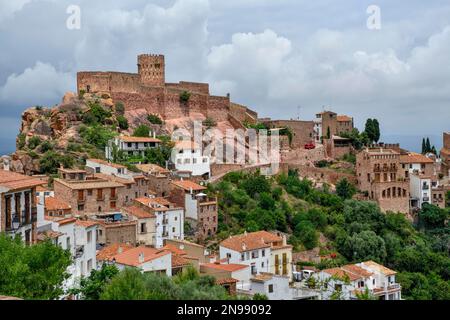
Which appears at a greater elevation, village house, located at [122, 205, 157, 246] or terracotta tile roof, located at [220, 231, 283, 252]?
village house, located at [122, 205, 157, 246]

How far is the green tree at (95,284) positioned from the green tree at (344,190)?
114 feet

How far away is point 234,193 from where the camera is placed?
4744 cm

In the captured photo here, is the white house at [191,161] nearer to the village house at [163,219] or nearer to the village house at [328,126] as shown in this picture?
the village house at [163,219]

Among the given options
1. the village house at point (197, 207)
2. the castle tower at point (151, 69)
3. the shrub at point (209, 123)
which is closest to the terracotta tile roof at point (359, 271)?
the village house at point (197, 207)

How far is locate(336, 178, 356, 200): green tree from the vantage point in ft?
181

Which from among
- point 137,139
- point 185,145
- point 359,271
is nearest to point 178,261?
point 359,271

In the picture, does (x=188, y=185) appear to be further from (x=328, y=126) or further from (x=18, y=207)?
(x=328, y=126)

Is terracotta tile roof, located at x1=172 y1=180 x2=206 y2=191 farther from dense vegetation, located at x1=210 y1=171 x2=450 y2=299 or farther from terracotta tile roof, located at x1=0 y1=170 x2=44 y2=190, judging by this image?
terracotta tile roof, located at x1=0 y1=170 x2=44 y2=190

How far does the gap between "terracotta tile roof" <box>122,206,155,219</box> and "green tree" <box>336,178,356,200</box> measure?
21.4 meters

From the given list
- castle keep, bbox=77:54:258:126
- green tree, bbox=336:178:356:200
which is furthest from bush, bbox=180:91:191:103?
green tree, bbox=336:178:356:200

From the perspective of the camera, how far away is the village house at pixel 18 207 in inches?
837

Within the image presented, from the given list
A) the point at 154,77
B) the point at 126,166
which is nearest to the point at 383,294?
the point at 126,166
